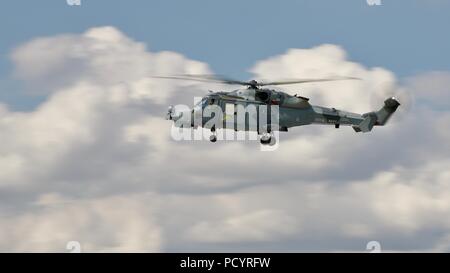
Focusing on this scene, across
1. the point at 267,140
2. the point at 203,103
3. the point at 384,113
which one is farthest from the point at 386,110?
the point at 203,103

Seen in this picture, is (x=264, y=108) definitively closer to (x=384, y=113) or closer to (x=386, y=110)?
(x=384, y=113)

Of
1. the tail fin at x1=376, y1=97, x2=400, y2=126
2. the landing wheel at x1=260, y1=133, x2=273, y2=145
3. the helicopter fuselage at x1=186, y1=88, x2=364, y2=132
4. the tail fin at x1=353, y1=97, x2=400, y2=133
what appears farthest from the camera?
the tail fin at x1=376, y1=97, x2=400, y2=126

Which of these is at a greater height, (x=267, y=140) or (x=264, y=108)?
(x=264, y=108)

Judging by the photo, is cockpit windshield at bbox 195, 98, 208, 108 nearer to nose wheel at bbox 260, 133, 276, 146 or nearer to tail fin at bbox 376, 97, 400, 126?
nose wheel at bbox 260, 133, 276, 146

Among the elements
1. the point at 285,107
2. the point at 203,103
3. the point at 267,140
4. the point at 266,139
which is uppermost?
the point at 203,103

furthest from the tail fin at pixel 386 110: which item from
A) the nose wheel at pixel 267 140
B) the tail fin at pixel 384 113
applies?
the nose wheel at pixel 267 140

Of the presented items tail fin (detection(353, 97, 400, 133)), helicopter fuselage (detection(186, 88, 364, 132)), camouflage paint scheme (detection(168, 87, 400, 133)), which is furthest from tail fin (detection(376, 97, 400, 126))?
helicopter fuselage (detection(186, 88, 364, 132))
